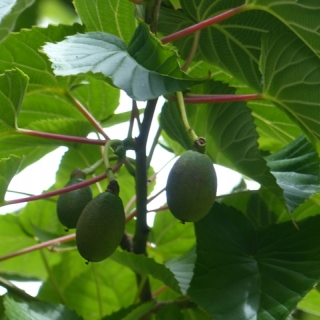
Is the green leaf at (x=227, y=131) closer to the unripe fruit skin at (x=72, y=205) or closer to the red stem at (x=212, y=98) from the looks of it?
the red stem at (x=212, y=98)

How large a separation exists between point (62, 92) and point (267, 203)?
12.9 inches

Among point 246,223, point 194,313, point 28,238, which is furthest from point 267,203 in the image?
point 28,238

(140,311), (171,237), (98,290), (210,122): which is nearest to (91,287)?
(98,290)

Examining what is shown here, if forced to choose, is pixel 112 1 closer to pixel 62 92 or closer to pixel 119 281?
pixel 62 92

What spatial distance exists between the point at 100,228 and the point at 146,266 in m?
0.14

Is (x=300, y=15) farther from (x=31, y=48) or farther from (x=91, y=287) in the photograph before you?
(x=91, y=287)

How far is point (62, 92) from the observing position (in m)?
0.77

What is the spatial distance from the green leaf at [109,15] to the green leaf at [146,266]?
27 cm

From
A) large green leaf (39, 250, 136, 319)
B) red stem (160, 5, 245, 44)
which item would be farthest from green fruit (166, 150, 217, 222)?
large green leaf (39, 250, 136, 319)

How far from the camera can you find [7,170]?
594mm

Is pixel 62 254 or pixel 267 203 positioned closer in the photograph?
pixel 267 203

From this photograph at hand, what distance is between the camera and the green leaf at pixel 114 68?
1.59 ft

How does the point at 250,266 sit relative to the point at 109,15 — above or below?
below

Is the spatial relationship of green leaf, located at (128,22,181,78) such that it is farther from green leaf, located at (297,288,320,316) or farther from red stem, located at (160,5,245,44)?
green leaf, located at (297,288,320,316)
